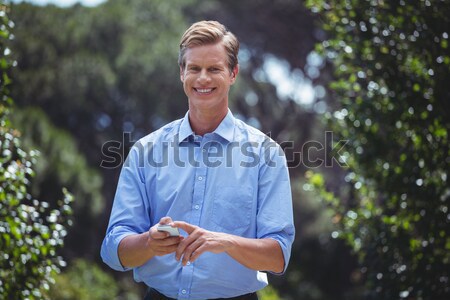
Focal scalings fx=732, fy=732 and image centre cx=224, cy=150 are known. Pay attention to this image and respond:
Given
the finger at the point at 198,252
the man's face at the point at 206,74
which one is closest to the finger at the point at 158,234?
the finger at the point at 198,252

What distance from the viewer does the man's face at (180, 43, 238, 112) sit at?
310 cm

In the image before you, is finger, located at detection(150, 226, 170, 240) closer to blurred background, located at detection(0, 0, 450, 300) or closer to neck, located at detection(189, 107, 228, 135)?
neck, located at detection(189, 107, 228, 135)

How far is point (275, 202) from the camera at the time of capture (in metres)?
3.02

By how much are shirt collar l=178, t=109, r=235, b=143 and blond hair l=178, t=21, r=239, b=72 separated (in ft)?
0.75

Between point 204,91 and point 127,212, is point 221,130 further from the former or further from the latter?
point 127,212

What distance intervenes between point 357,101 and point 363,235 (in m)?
1.14

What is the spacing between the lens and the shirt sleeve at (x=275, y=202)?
2973 mm

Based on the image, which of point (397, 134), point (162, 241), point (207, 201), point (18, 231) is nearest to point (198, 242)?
point (162, 241)

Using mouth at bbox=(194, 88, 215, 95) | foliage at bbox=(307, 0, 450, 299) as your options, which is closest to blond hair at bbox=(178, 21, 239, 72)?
mouth at bbox=(194, 88, 215, 95)

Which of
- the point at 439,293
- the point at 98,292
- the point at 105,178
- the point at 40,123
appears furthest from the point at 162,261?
the point at 105,178

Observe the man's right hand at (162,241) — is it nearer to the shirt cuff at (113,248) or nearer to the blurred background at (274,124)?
the shirt cuff at (113,248)

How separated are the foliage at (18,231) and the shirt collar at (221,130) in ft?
6.08

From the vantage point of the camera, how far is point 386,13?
5.72 m

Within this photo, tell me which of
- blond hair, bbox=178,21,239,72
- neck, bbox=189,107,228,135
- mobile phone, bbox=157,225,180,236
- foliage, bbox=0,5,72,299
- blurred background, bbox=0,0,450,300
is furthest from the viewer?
blurred background, bbox=0,0,450,300
